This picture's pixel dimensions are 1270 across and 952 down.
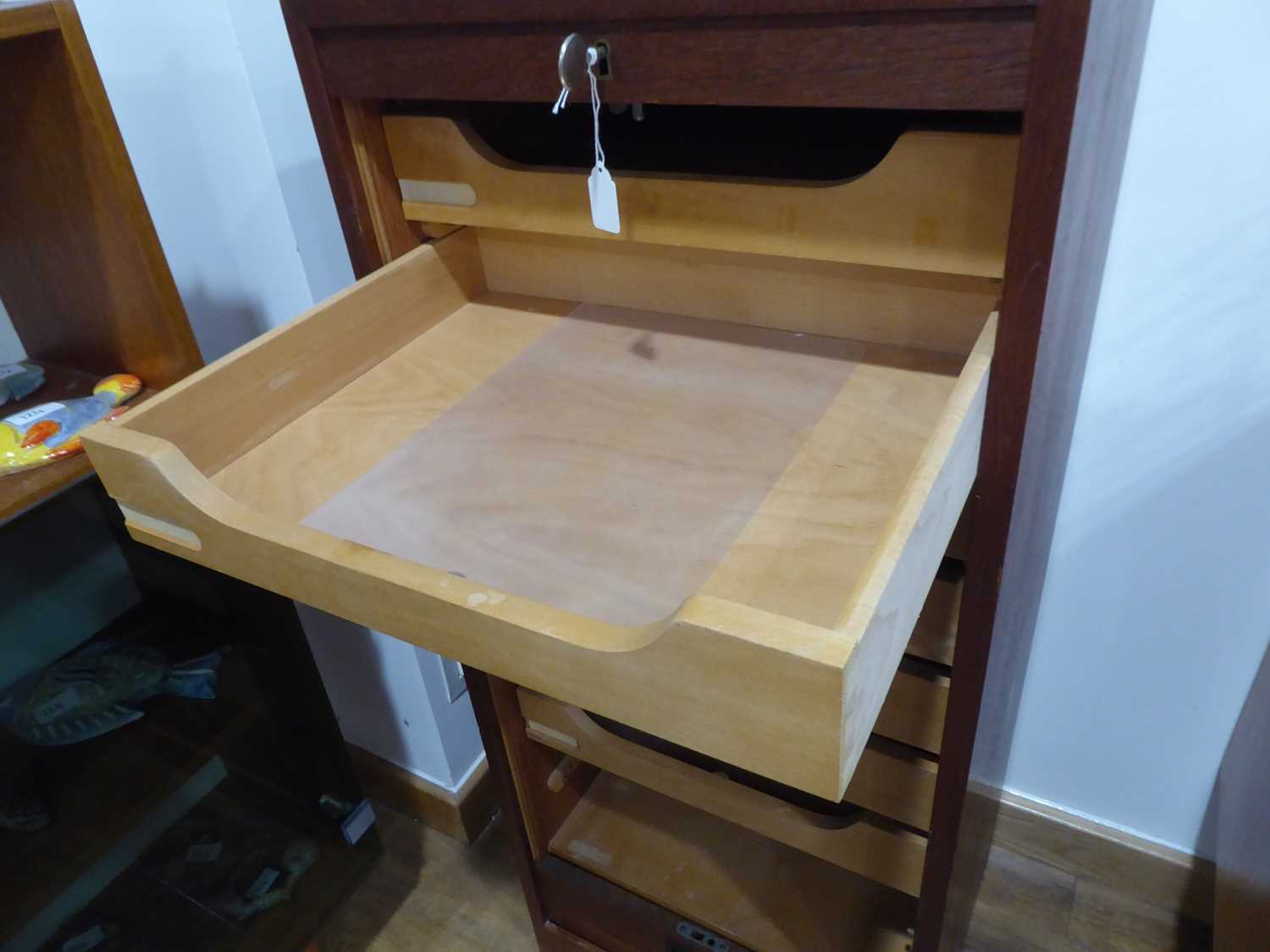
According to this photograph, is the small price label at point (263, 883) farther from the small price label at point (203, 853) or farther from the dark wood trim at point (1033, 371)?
the dark wood trim at point (1033, 371)

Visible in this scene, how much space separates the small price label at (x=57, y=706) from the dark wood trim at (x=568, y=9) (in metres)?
0.60

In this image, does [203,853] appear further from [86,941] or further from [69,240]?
[69,240]

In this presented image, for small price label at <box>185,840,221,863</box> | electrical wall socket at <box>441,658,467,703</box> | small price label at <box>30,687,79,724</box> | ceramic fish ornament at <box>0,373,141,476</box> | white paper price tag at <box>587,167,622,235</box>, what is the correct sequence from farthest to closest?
electrical wall socket at <box>441,658,467,703</box> < small price label at <box>185,840,221,863</box> < small price label at <box>30,687,79,724</box> < ceramic fish ornament at <box>0,373,141,476</box> < white paper price tag at <box>587,167,622,235</box>

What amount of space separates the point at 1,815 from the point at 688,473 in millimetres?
661

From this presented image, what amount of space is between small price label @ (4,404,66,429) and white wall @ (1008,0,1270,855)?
0.88 m

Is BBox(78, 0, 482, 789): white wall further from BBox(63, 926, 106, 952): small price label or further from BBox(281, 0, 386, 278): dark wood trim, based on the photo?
BBox(63, 926, 106, 952): small price label

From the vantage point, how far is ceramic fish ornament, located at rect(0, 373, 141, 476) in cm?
70

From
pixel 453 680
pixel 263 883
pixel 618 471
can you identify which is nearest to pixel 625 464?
pixel 618 471

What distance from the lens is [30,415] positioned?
738mm

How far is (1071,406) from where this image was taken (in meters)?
0.80

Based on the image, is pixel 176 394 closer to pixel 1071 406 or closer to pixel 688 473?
pixel 688 473

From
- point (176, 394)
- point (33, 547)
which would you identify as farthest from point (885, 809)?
point (33, 547)

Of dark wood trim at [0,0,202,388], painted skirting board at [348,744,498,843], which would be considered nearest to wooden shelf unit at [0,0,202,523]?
dark wood trim at [0,0,202,388]

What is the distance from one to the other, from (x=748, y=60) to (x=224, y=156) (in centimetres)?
59
